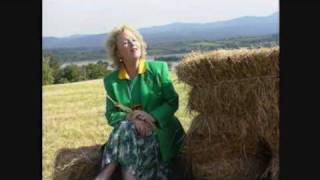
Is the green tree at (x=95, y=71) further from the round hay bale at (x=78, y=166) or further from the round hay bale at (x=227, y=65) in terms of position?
the round hay bale at (x=227, y=65)

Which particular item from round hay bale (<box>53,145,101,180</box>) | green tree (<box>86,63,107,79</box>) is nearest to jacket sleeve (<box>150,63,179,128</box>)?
round hay bale (<box>53,145,101,180</box>)

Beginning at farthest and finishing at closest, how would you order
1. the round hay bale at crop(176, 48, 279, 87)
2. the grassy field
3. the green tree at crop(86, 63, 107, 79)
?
the green tree at crop(86, 63, 107, 79), the grassy field, the round hay bale at crop(176, 48, 279, 87)

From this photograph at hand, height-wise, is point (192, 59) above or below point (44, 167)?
above

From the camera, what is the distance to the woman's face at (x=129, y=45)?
512 cm

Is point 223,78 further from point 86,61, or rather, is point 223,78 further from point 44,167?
point 86,61

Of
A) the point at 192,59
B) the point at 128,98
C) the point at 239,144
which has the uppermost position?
the point at 192,59

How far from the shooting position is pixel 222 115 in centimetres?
495

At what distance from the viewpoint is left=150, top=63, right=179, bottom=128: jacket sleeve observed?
5.02 m

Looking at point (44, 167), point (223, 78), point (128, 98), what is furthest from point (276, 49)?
point (44, 167)

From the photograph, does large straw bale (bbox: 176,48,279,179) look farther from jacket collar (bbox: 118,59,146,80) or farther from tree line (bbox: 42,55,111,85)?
tree line (bbox: 42,55,111,85)

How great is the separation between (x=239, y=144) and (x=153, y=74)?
0.89 m

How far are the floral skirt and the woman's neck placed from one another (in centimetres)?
47

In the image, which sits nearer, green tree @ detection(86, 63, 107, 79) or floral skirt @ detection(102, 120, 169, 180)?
floral skirt @ detection(102, 120, 169, 180)

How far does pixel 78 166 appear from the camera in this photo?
532 cm
